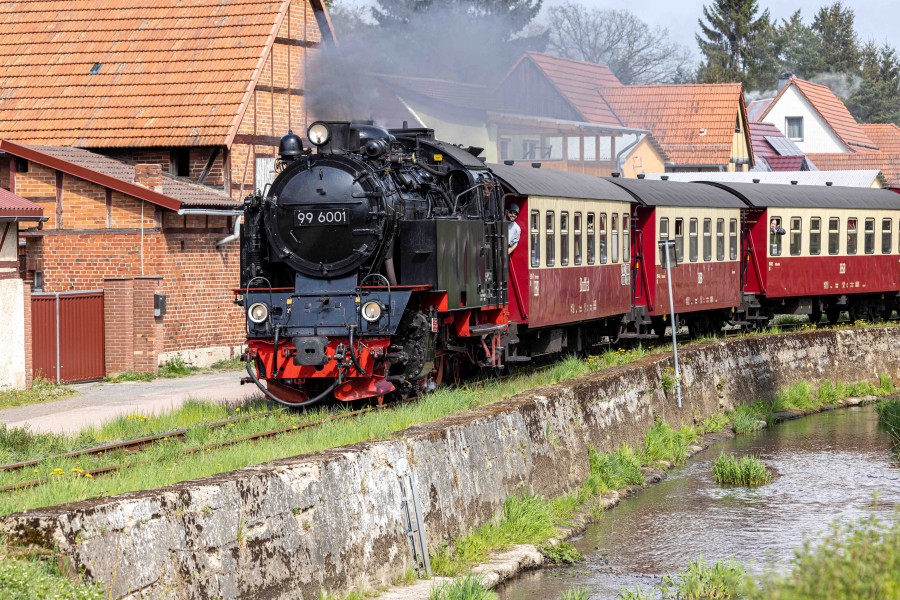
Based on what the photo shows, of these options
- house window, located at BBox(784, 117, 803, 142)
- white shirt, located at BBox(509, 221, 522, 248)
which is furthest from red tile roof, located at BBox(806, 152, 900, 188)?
white shirt, located at BBox(509, 221, 522, 248)

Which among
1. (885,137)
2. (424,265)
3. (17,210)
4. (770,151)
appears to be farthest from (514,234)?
(885,137)

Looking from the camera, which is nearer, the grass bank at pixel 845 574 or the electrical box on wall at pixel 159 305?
the grass bank at pixel 845 574

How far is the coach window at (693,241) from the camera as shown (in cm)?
2667

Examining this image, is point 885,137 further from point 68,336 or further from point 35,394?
point 35,394

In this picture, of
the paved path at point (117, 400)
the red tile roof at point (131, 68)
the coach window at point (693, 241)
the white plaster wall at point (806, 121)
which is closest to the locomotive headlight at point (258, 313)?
the paved path at point (117, 400)

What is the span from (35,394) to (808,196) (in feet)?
61.1

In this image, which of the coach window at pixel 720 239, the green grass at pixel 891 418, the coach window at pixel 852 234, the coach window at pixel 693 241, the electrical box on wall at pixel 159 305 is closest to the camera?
the green grass at pixel 891 418

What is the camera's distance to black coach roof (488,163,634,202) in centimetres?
1964

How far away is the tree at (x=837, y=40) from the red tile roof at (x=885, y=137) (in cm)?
2361

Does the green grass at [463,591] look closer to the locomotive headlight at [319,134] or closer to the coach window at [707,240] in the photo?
the locomotive headlight at [319,134]

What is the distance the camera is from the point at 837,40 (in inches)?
3939

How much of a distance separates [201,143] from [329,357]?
11917 millimetres

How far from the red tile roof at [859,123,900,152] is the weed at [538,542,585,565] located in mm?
65899

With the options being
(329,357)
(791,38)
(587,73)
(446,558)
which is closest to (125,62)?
(329,357)
